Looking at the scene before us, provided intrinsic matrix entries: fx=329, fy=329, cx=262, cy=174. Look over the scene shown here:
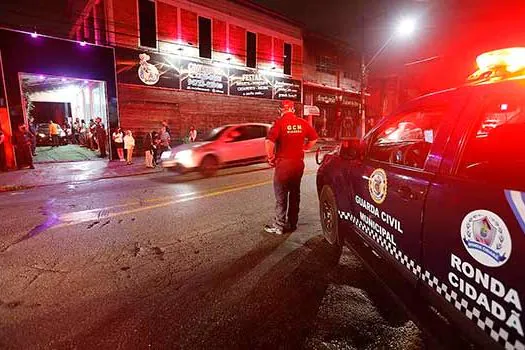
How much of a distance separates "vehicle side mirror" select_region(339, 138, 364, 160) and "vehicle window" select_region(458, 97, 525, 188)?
1.14m

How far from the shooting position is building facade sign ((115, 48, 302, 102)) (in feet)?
53.5

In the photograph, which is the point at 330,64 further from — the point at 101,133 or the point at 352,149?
the point at 352,149

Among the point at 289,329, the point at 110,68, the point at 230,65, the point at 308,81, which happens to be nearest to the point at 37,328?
the point at 289,329

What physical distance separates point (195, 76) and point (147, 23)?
352 cm

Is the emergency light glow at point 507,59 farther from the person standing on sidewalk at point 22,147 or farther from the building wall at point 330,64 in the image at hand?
the building wall at point 330,64

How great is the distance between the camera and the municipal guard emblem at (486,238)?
1456 mm

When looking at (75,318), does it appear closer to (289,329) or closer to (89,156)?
(289,329)

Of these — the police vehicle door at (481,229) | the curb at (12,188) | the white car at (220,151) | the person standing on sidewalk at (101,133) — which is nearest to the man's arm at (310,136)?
the police vehicle door at (481,229)

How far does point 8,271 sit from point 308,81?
25.9 metres

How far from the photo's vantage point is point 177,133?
1825 centimetres

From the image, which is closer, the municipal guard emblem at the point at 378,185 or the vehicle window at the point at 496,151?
the vehicle window at the point at 496,151

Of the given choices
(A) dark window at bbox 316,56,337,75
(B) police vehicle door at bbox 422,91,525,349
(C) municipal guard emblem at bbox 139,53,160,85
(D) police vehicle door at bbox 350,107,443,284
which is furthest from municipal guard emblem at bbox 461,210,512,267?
(A) dark window at bbox 316,56,337,75

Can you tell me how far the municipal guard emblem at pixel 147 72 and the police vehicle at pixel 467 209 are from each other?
16.1m

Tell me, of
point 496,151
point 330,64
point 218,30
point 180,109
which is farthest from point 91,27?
point 496,151
